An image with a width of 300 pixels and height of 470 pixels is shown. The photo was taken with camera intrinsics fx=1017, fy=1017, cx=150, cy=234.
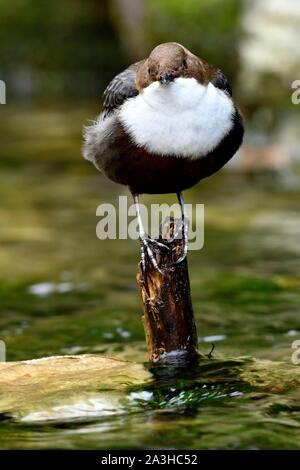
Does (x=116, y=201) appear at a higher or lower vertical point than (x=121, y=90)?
higher

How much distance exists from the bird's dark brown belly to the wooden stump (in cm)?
29

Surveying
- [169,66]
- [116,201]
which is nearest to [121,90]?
[169,66]

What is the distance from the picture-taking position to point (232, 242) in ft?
26.5

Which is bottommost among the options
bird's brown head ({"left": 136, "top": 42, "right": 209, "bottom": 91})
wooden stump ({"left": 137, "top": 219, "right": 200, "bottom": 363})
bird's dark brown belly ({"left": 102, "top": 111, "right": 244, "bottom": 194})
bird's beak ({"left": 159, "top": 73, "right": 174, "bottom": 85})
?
wooden stump ({"left": 137, "top": 219, "right": 200, "bottom": 363})

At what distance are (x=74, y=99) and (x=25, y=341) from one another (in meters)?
10.1

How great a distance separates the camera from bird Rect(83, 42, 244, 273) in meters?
4.32

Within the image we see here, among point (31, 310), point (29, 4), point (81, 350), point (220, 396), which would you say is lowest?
point (220, 396)

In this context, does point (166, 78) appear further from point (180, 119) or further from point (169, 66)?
point (180, 119)

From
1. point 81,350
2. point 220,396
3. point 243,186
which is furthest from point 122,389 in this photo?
point 243,186

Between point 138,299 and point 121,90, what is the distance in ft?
7.90

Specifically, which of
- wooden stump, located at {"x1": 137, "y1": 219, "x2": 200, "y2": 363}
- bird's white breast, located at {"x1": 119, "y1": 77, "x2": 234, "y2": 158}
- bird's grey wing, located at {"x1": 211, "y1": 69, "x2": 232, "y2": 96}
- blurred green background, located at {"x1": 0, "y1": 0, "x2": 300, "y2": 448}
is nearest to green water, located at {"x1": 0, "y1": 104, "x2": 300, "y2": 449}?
blurred green background, located at {"x1": 0, "y1": 0, "x2": 300, "y2": 448}

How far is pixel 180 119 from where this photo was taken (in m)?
4.29

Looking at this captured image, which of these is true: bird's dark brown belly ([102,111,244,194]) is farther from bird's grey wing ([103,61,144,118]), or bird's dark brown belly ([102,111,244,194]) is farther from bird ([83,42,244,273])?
bird's grey wing ([103,61,144,118])
